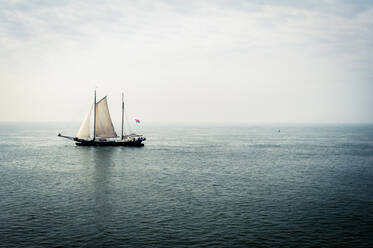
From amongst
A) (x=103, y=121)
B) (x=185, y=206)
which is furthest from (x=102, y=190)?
(x=103, y=121)

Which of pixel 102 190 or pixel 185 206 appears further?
pixel 102 190

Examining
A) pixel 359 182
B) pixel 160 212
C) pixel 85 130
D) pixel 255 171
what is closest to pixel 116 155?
pixel 85 130

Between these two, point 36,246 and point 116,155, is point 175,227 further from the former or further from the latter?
point 116,155

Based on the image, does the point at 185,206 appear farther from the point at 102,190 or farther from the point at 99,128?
the point at 99,128

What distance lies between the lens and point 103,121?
122125 mm

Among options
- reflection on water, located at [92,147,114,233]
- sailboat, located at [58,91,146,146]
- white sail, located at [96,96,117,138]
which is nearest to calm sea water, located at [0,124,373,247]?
reflection on water, located at [92,147,114,233]

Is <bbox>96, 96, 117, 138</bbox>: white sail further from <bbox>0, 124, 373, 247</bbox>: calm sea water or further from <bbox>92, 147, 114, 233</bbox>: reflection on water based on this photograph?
<bbox>0, 124, 373, 247</bbox>: calm sea water

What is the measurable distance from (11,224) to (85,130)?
8674 centimetres

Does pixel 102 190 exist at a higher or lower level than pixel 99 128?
lower

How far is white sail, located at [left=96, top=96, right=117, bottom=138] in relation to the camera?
12081 centimetres

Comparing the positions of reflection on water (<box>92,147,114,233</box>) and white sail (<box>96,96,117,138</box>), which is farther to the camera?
white sail (<box>96,96,117,138</box>)

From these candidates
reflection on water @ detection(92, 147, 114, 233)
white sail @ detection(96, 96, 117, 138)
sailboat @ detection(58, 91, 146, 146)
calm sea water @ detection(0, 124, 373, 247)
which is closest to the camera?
calm sea water @ detection(0, 124, 373, 247)

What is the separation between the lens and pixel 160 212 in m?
44.4

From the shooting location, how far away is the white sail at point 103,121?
4756 inches
